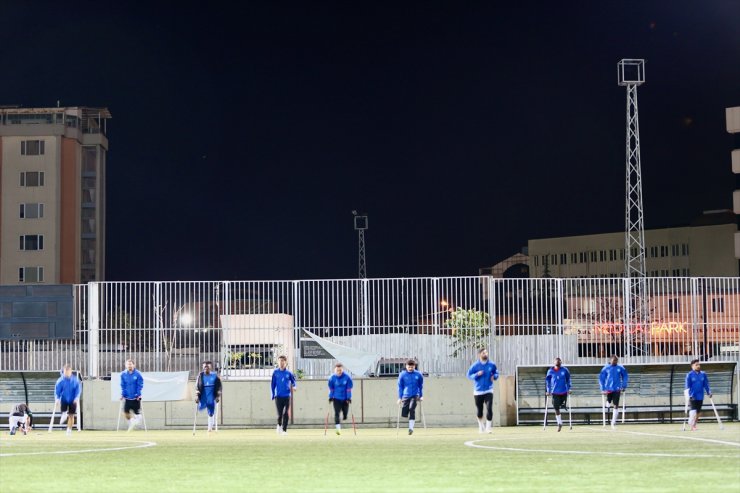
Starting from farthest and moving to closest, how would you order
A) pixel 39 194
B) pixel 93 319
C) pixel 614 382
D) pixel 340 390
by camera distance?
pixel 39 194 < pixel 93 319 < pixel 614 382 < pixel 340 390

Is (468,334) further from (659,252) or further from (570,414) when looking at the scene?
(659,252)

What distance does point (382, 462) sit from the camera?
723 inches

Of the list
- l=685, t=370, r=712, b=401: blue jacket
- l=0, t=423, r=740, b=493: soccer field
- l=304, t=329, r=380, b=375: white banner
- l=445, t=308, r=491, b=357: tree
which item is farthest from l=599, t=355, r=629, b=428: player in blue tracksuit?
l=304, t=329, r=380, b=375: white banner

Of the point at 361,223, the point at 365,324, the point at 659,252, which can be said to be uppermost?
the point at 659,252

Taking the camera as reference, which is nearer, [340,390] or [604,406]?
[340,390]

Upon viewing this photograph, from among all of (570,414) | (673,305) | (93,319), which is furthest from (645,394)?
(93,319)

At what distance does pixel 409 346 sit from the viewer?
3253 cm

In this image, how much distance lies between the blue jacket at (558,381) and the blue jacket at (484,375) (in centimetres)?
255

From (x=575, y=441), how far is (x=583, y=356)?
1199cm

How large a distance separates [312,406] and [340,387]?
12.3ft

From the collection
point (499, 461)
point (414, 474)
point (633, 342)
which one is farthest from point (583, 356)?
point (414, 474)

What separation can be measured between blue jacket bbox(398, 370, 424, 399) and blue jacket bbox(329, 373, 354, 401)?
54.7 inches

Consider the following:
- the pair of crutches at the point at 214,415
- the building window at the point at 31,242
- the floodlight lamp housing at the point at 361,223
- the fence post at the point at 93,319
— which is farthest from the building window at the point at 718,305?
the building window at the point at 31,242

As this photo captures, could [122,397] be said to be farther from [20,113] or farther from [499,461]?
[20,113]
